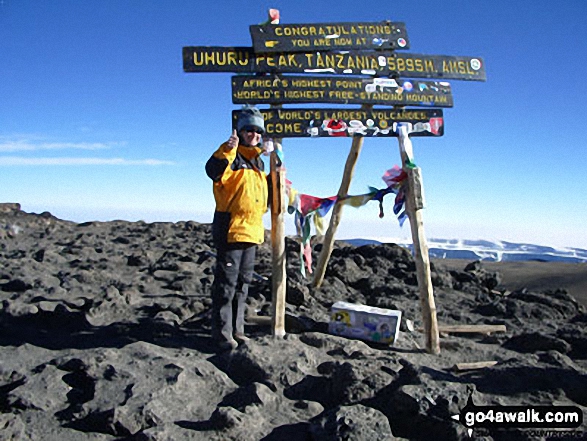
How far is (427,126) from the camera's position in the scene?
5074 millimetres

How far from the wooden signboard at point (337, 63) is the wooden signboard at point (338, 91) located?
0.09 m

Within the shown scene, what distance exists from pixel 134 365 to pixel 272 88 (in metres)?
2.68

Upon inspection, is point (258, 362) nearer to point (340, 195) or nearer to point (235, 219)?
point (235, 219)

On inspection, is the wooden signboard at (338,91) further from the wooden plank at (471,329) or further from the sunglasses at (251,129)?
the wooden plank at (471,329)

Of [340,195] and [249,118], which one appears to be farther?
[340,195]

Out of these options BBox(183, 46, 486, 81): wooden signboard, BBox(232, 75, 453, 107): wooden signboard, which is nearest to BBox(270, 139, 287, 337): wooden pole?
BBox(232, 75, 453, 107): wooden signboard

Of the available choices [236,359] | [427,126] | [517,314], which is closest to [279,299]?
[236,359]

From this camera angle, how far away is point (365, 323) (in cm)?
469

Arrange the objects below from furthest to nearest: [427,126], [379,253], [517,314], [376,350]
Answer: [379,253] → [517,314] → [427,126] → [376,350]

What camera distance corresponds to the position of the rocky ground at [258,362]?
2.99 m

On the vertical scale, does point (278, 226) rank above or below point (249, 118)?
below

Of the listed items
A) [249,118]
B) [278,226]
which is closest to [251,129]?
[249,118]

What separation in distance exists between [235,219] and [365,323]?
156cm

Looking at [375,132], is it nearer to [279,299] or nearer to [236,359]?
[279,299]
